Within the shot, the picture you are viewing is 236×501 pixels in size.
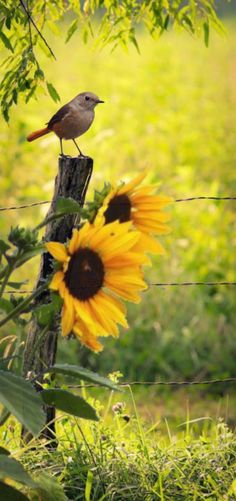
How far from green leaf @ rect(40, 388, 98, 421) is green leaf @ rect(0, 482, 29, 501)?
23 cm

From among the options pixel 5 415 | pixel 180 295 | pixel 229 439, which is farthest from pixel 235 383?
pixel 5 415

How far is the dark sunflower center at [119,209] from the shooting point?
9.38 ft

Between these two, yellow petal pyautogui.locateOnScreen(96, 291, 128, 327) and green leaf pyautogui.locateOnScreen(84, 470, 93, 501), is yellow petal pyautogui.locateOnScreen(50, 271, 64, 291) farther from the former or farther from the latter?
green leaf pyautogui.locateOnScreen(84, 470, 93, 501)

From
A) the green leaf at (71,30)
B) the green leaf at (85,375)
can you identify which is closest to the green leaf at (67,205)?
the green leaf at (85,375)

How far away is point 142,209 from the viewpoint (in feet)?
9.46

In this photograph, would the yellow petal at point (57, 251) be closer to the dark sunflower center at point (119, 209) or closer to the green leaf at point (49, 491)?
the dark sunflower center at point (119, 209)

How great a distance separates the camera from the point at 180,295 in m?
7.33

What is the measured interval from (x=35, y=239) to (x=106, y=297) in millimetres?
228

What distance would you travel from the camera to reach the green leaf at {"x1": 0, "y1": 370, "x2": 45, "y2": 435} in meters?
2.66

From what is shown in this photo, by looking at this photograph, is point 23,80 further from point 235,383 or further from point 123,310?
point 235,383

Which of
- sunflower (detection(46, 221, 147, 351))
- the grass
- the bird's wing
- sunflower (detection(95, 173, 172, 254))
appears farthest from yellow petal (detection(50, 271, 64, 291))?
the bird's wing

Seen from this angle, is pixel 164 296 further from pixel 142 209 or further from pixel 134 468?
pixel 142 209

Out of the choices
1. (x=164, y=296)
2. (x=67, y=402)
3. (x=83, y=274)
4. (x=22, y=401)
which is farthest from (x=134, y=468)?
(x=164, y=296)

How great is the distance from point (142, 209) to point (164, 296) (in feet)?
14.5
